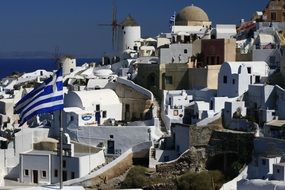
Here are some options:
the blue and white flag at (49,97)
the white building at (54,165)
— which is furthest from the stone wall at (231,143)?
the blue and white flag at (49,97)

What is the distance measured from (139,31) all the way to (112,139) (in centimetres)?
1985

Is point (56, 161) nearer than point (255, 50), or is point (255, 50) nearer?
point (56, 161)

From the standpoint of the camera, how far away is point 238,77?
34906mm

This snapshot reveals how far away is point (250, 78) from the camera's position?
35.4 meters

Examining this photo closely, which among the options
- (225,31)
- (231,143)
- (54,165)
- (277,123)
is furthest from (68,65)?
(277,123)

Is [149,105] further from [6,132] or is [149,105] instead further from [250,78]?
[6,132]

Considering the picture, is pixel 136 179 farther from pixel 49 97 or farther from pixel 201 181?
pixel 49 97

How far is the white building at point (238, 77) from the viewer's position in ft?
115

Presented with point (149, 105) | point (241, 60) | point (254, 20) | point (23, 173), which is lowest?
point (23, 173)

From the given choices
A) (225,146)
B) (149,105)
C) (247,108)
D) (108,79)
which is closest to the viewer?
(225,146)

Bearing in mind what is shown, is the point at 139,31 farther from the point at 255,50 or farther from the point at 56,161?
the point at 56,161

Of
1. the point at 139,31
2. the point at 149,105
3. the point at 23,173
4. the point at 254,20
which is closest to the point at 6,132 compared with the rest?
the point at 23,173

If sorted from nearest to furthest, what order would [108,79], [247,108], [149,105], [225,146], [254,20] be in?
[225,146], [247,108], [149,105], [108,79], [254,20]

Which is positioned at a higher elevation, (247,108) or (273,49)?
(273,49)
